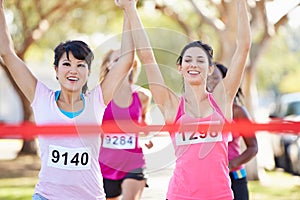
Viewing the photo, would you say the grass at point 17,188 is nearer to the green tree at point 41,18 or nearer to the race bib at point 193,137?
the green tree at point 41,18

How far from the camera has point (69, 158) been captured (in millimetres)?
4547

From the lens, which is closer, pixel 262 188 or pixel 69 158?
pixel 69 158

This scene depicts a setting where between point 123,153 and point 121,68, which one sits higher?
point 121,68

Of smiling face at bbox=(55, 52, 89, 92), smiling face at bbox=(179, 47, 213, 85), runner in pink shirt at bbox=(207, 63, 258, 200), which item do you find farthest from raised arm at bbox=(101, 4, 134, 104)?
runner in pink shirt at bbox=(207, 63, 258, 200)

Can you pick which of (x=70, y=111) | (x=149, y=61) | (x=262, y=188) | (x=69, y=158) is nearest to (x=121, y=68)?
(x=149, y=61)

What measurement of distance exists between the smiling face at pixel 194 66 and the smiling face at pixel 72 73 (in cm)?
63

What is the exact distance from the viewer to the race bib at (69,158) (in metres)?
4.54

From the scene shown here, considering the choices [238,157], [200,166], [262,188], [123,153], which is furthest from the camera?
[262,188]

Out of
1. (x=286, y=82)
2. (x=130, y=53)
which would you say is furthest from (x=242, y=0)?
(x=286, y=82)

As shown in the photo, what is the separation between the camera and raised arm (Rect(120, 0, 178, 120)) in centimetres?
471

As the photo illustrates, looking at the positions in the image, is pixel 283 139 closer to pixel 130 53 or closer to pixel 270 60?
pixel 130 53

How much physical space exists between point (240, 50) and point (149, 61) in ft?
1.93

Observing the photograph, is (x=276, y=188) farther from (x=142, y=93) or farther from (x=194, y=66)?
(x=194, y=66)

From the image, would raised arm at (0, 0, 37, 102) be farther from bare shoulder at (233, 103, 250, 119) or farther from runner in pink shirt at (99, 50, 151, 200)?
bare shoulder at (233, 103, 250, 119)
